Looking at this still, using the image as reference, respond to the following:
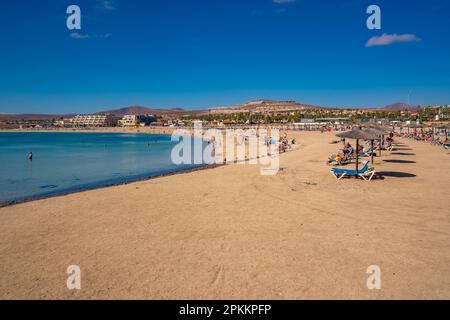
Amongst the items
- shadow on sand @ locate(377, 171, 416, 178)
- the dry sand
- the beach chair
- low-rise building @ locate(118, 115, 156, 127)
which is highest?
low-rise building @ locate(118, 115, 156, 127)

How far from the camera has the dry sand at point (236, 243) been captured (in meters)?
4.12

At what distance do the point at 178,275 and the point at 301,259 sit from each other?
1.82 metres

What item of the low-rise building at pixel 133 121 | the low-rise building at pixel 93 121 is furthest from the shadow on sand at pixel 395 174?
the low-rise building at pixel 93 121

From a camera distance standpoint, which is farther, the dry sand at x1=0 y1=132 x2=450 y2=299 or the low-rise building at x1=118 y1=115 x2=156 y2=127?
the low-rise building at x1=118 y1=115 x2=156 y2=127

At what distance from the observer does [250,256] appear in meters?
5.00

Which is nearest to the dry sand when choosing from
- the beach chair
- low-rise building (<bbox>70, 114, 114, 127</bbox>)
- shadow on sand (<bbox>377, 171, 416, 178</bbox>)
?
the beach chair

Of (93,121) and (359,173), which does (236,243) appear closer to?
(359,173)

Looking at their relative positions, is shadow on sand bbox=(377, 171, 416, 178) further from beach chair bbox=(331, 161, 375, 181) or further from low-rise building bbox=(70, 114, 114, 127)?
low-rise building bbox=(70, 114, 114, 127)

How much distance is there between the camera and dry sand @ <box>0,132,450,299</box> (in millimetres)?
4117

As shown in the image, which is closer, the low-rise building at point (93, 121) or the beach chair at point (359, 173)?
the beach chair at point (359, 173)

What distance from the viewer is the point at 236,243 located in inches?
219

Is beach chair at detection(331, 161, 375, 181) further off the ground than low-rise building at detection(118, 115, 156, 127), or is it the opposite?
low-rise building at detection(118, 115, 156, 127)

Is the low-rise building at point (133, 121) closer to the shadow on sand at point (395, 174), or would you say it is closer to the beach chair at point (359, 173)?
the shadow on sand at point (395, 174)
